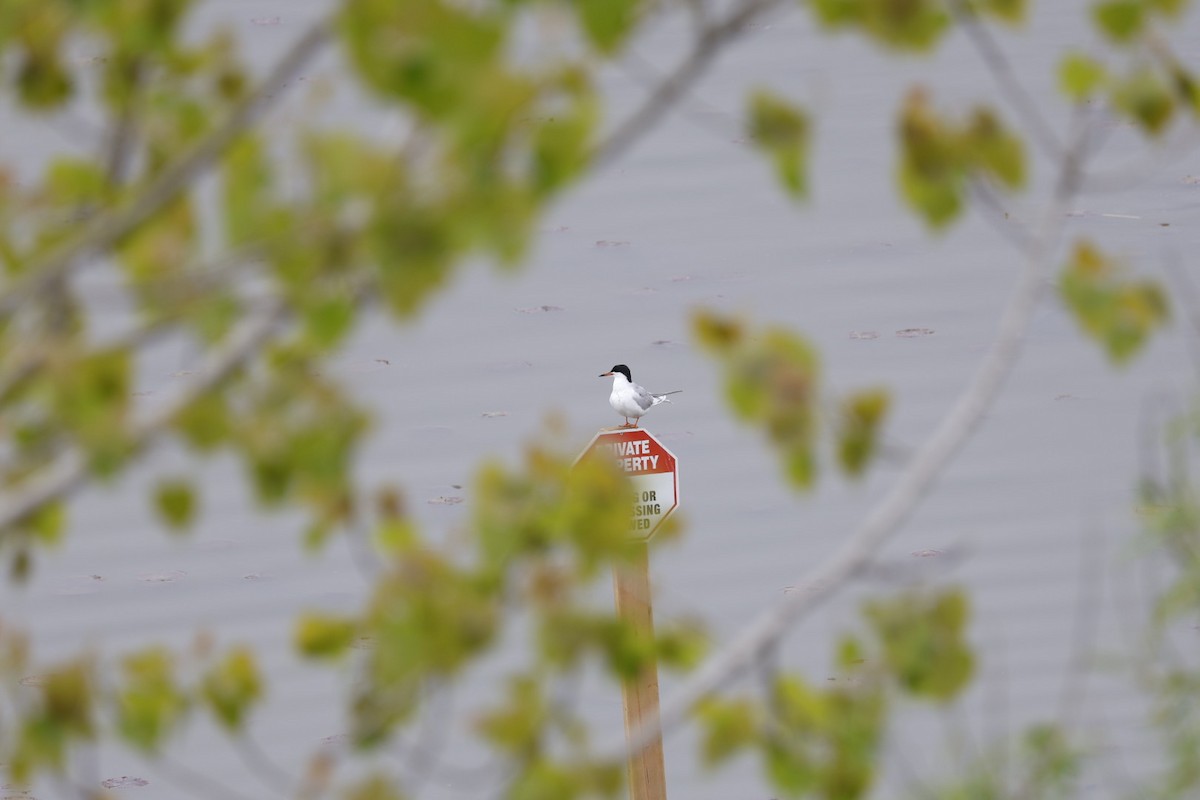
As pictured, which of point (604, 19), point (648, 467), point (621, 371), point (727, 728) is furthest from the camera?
point (621, 371)

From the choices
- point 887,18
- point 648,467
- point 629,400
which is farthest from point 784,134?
point 629,400

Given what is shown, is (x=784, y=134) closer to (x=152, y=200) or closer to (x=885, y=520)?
(x=885, y=520)

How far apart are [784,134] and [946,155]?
0.37 feet

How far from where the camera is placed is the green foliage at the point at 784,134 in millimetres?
878

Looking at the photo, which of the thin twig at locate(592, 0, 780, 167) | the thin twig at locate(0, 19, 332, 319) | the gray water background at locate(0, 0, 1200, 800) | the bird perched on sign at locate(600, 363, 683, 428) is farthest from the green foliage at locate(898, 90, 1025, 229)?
the gray water background at locate(0, 0, 1200, 800)

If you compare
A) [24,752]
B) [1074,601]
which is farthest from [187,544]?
[24,752]

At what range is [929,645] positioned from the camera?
0.96 meters

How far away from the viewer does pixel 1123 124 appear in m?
4.29

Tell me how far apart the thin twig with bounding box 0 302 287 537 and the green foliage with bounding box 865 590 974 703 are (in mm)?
456

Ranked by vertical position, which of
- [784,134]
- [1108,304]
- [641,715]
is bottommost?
[641,715]

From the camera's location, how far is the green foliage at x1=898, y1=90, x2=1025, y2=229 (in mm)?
915

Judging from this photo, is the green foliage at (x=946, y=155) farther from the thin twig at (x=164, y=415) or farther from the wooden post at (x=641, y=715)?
the wooden post at (x=641, y=715)

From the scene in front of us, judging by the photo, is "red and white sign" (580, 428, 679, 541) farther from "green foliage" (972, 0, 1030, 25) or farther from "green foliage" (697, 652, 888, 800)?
"green foliage" (972, 0, 1030, 25)

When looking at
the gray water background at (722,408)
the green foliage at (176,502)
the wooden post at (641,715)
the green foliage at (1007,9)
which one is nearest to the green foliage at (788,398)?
the green foliage at (1007,9)
